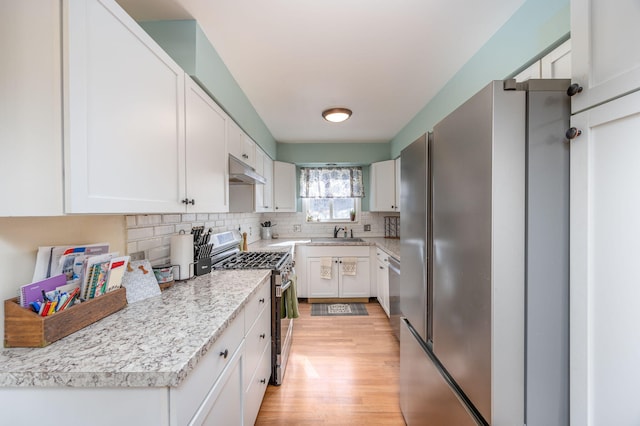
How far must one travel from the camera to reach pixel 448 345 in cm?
104

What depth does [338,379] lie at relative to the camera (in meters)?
2.00

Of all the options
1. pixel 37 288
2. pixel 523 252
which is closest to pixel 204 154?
pixel 37 288

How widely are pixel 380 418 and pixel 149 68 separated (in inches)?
92.6

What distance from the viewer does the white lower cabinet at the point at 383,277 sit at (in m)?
3.02

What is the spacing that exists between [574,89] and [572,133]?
13 centimetres

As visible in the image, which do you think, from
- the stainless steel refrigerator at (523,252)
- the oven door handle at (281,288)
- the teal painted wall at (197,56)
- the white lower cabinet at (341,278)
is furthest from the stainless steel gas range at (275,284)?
the stainless steel refrigerator at (523,252)

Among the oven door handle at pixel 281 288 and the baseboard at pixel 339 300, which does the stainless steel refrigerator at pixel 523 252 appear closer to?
the oven door handle at pixel 281 288

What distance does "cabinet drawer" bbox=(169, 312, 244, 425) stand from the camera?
70 centimetres

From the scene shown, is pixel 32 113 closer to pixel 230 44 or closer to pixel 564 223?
pixel 230 44

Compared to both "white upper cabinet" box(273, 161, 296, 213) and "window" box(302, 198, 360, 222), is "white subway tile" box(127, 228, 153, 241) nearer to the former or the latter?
"white upper cabinet" box(273, 161, 296, 213)

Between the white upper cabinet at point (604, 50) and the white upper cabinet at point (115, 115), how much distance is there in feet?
4.92

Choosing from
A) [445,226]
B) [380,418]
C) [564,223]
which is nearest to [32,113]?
[445,226]

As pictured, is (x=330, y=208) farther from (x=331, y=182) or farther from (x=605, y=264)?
(x=605, y=264)

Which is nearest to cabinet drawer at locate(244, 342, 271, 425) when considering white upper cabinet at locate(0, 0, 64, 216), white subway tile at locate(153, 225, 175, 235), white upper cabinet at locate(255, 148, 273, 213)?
white subway tile at locate(153, 225, 175, 235)
